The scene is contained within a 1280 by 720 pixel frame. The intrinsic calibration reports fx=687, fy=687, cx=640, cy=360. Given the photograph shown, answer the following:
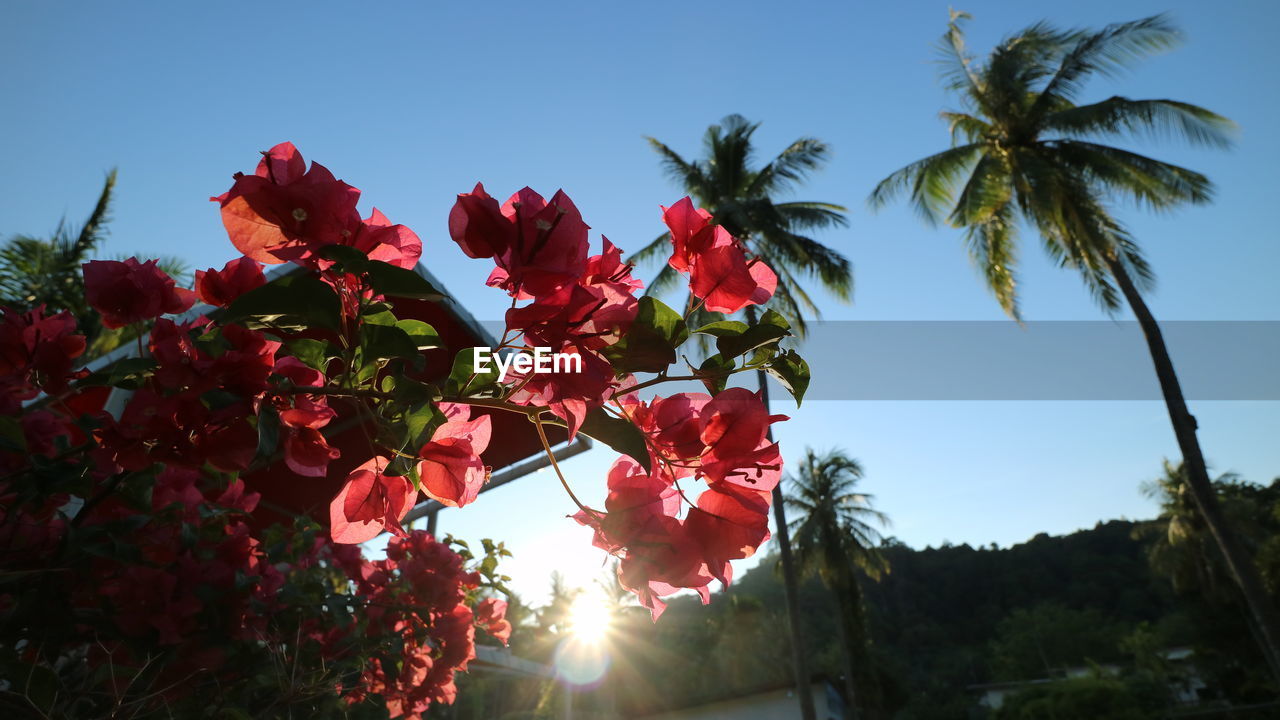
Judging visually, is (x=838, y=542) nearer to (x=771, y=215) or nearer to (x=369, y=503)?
(x=771, y=215)

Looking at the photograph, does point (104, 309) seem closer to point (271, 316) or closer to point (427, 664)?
point (271, 316)

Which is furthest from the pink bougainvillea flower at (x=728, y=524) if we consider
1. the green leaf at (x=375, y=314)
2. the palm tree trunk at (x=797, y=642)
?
the palm tree trunk at (x=797, y=642)

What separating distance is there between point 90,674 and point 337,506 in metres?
0.72

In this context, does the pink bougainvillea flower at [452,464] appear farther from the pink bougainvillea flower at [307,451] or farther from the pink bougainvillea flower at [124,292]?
the pink bougainvillea flower at [124,292]

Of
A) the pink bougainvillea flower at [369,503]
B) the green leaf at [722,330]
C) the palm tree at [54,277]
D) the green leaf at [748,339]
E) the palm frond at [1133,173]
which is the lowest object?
the pink bougainvillea flower at [369,503]

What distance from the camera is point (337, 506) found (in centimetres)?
74

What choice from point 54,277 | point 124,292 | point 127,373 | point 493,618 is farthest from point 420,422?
point 54,277

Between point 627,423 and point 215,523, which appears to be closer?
point 627,423

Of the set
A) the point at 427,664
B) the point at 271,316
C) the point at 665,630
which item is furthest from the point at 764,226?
the point at 665,630

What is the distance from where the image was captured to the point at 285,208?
63 centimetres

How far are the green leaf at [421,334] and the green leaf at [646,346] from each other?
0.58ft

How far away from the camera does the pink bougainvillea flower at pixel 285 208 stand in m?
0.63

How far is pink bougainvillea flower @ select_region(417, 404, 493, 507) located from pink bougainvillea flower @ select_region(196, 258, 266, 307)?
0.25 meters

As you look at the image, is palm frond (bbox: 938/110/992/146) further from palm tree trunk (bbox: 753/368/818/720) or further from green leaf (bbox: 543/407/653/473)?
green leaf (bbox: 543/407/653/473)
